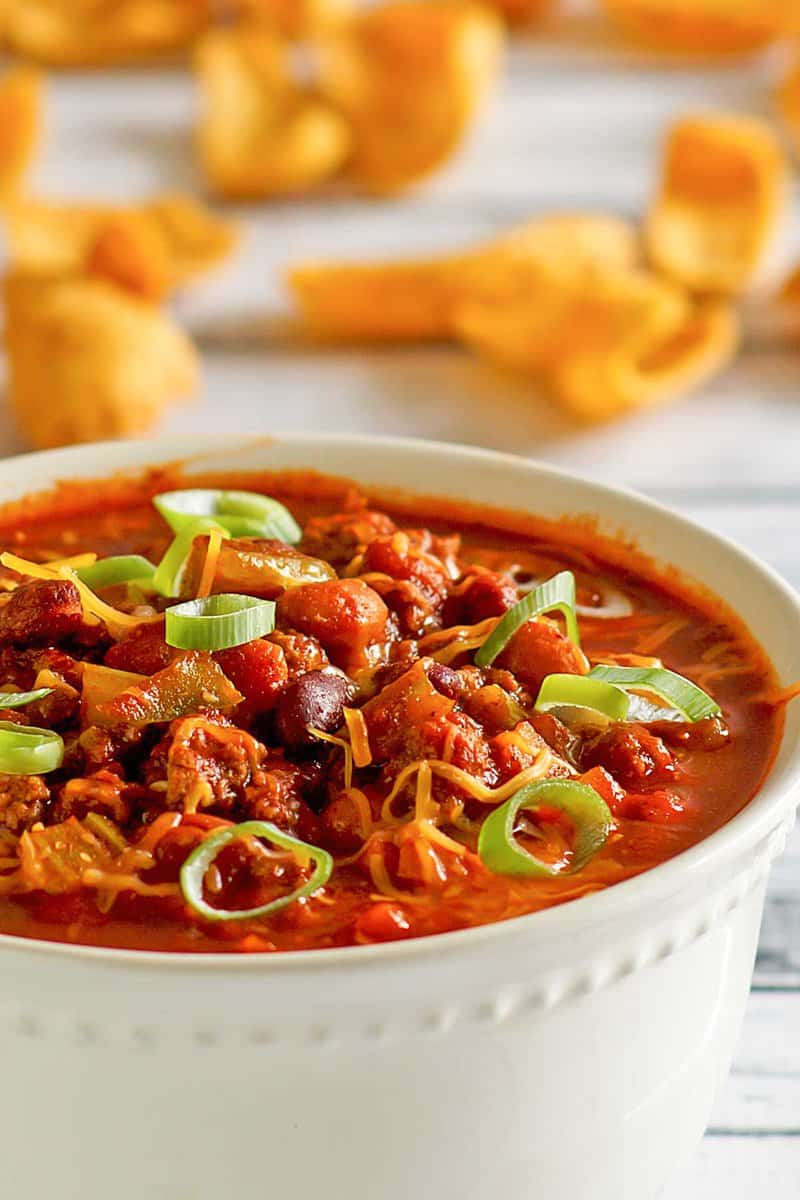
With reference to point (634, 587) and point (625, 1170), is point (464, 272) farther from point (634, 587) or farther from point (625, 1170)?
point (625, 1170)

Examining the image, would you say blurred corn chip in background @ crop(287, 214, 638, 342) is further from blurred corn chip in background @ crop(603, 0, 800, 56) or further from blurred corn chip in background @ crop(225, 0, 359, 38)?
blurred corn chip in background @ crop(603, 0, 800, 56)

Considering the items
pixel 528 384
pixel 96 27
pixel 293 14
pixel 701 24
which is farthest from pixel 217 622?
pixel 701 24

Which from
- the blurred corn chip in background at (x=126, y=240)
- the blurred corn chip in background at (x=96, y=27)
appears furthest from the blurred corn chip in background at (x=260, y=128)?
the blurred corn chip in background at (x=96, y=27)

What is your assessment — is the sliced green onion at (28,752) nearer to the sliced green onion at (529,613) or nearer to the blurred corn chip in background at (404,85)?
the sliced green onion at (529,613)

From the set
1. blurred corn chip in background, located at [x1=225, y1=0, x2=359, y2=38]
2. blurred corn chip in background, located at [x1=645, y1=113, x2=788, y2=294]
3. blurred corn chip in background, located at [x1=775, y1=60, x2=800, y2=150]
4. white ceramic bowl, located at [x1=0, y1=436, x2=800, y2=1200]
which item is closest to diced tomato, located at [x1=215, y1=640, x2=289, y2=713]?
white ceramic bowl, located at [x1=0, y1=436, x2=800, y2=1200]

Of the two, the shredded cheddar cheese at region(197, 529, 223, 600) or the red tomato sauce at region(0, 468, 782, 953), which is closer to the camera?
the red tomato sauce at region(0, 468, 782, 953)

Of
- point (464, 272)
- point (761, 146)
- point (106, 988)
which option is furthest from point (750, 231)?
point (106, 988)

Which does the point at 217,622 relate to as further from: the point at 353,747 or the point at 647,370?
the point at 647,370
